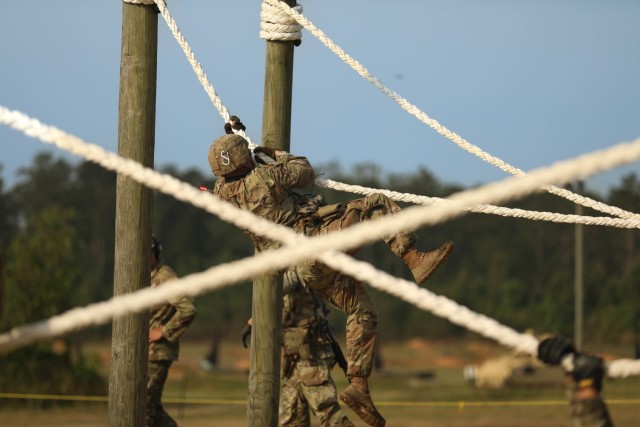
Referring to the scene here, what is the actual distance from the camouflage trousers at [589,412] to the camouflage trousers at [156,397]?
654 cm

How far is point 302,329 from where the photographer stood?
33.8 feet

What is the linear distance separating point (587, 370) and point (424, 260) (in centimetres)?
271

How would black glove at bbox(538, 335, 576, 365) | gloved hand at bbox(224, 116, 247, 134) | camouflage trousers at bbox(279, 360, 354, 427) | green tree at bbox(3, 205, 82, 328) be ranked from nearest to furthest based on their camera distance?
black glove at bbox(538, 335, 576, 365) → gloved hand at bbox(224, 116, 247, 134) → camouflage trousers at bbox(279, 360, 354, 427) → green tree at bbox(3, 205, 82, 328)

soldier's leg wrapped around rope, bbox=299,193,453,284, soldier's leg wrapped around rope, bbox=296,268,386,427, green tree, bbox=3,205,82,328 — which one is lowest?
green tree, bbox=3,205,82,328

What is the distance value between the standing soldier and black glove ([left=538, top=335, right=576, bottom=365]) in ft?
Result: 18.1

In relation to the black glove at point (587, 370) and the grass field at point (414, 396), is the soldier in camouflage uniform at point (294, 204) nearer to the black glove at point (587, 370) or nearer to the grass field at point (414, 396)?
the black glove at point (587, 370)

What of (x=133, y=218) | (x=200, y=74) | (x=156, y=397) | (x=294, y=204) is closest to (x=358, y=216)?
(x=294, y=204)

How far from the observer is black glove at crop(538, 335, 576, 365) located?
181 inches

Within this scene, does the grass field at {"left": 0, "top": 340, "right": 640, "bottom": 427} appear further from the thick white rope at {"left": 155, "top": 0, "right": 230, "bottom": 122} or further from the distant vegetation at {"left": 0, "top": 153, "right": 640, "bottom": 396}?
the thick white rope at {"left": 155, "top": 0, "right": 230, "bottom": 122}

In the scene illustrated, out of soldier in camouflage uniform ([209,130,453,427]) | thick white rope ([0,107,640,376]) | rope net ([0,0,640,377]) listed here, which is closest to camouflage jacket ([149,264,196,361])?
soldier in camouflage uniform ([209,130,453,427])

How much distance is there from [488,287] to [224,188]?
1251 inches

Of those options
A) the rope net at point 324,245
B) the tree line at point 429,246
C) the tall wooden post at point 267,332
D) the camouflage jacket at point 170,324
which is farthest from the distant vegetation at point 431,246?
the rope net at point 324,245

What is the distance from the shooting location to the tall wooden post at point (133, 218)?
753 centimetres

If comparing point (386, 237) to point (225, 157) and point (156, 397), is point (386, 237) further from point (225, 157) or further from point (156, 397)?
point (156, 397)
